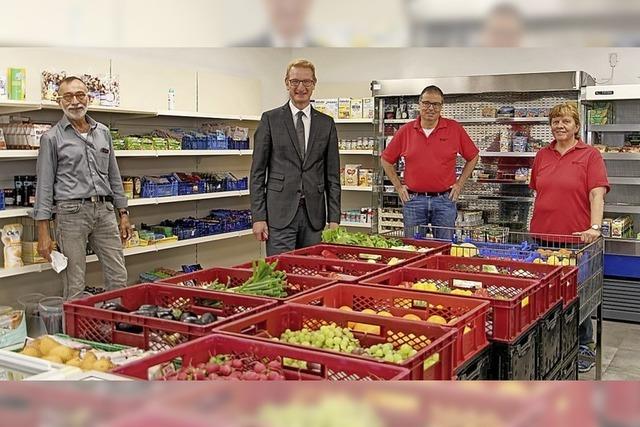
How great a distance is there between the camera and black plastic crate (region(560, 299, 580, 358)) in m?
2.99

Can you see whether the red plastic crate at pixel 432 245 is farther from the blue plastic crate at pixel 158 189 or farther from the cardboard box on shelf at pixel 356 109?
the cardboard box on shelf at pixel 356 109

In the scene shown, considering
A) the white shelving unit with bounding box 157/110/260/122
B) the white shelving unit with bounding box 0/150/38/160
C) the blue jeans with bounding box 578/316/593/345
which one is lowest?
the blue jeans with bounding box 578/316/593/345

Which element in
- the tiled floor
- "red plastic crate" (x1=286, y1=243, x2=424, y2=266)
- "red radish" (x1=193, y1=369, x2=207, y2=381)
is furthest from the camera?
the tiled floor

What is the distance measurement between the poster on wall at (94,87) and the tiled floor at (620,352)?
3.97 metres

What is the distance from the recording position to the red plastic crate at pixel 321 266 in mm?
3041

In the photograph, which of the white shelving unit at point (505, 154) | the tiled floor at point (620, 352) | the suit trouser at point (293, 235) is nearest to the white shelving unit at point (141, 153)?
the suit trouser at point (293, 235)

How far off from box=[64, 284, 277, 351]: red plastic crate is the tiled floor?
262cm

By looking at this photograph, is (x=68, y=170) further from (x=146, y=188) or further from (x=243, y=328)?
(x=243, y=328)

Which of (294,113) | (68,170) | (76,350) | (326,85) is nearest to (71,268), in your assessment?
(68,170)

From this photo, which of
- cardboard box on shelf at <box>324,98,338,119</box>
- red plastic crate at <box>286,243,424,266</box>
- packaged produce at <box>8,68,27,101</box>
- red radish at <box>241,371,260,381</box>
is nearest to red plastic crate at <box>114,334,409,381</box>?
red radish at <box>241,371,260,381</box>

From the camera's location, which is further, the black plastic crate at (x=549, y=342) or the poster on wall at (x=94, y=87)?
the poster on wall at (x=94, y=87)

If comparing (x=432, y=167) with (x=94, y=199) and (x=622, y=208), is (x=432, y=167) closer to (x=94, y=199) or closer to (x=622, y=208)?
(x=622, y=208)

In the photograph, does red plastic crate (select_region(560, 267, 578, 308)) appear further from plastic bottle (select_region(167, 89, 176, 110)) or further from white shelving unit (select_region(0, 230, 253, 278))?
plastic bottle (select_region(167, 89, 176, 110))

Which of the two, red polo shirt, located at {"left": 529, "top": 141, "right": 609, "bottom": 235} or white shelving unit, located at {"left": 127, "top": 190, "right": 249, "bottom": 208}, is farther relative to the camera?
white shelving unit, located at {"left": 127, "top": 190, "right": 249, "bottom": 208}
